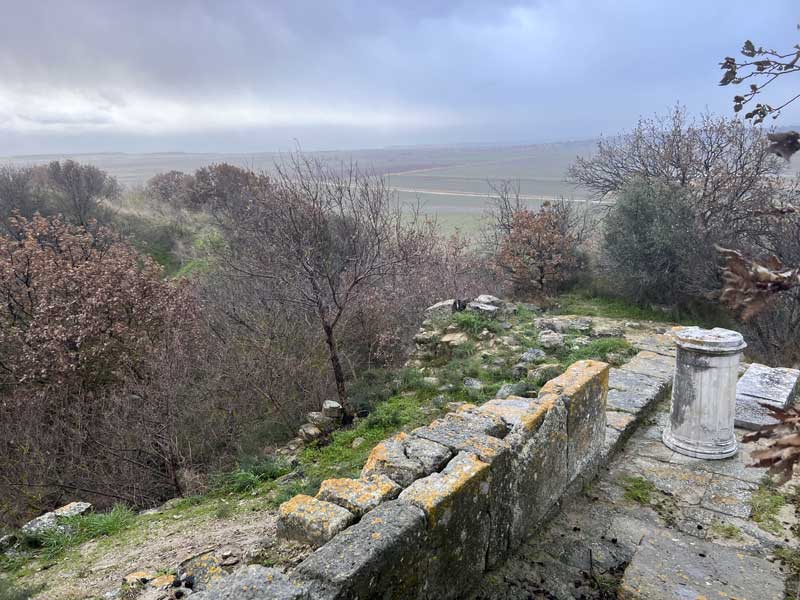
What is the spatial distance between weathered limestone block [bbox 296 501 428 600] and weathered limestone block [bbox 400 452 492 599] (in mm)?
84

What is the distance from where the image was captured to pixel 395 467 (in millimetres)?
2982

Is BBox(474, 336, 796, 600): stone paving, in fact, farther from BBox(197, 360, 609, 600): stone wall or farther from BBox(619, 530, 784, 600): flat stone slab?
BBox(197, 360, 609, 600): stone wall

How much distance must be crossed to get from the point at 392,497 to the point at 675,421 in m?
3.41

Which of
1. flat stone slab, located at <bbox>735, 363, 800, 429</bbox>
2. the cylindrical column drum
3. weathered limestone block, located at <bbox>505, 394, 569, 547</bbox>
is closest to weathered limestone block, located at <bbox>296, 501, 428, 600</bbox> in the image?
weathered limestone block, located at <bbox>505, 394, 569, 547</bbox>

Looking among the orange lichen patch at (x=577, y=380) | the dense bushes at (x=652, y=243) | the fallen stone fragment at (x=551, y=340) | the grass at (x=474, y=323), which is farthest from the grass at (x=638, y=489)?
the dense bushes at (x=652, y=243)

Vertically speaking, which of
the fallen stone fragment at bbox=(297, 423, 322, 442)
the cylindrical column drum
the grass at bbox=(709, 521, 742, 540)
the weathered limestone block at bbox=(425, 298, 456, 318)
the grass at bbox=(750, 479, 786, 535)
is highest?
the cylindrical column drum

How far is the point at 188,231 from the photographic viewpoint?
2530 cm

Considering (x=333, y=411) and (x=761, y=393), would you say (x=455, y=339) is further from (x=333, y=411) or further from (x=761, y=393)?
(x=761, y=393)

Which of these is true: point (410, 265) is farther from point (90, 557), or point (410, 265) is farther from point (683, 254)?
point (90, 557)

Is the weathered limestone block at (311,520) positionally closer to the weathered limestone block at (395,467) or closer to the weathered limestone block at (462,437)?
the weathered limestone block at (395,467)

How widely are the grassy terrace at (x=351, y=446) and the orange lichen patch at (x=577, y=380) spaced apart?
8.42 feet

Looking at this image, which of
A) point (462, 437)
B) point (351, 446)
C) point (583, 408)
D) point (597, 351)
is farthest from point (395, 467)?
point (597, 351)

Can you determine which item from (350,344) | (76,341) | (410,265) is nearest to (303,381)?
(350,344)

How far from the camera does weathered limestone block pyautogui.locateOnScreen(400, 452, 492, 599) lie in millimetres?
2578
